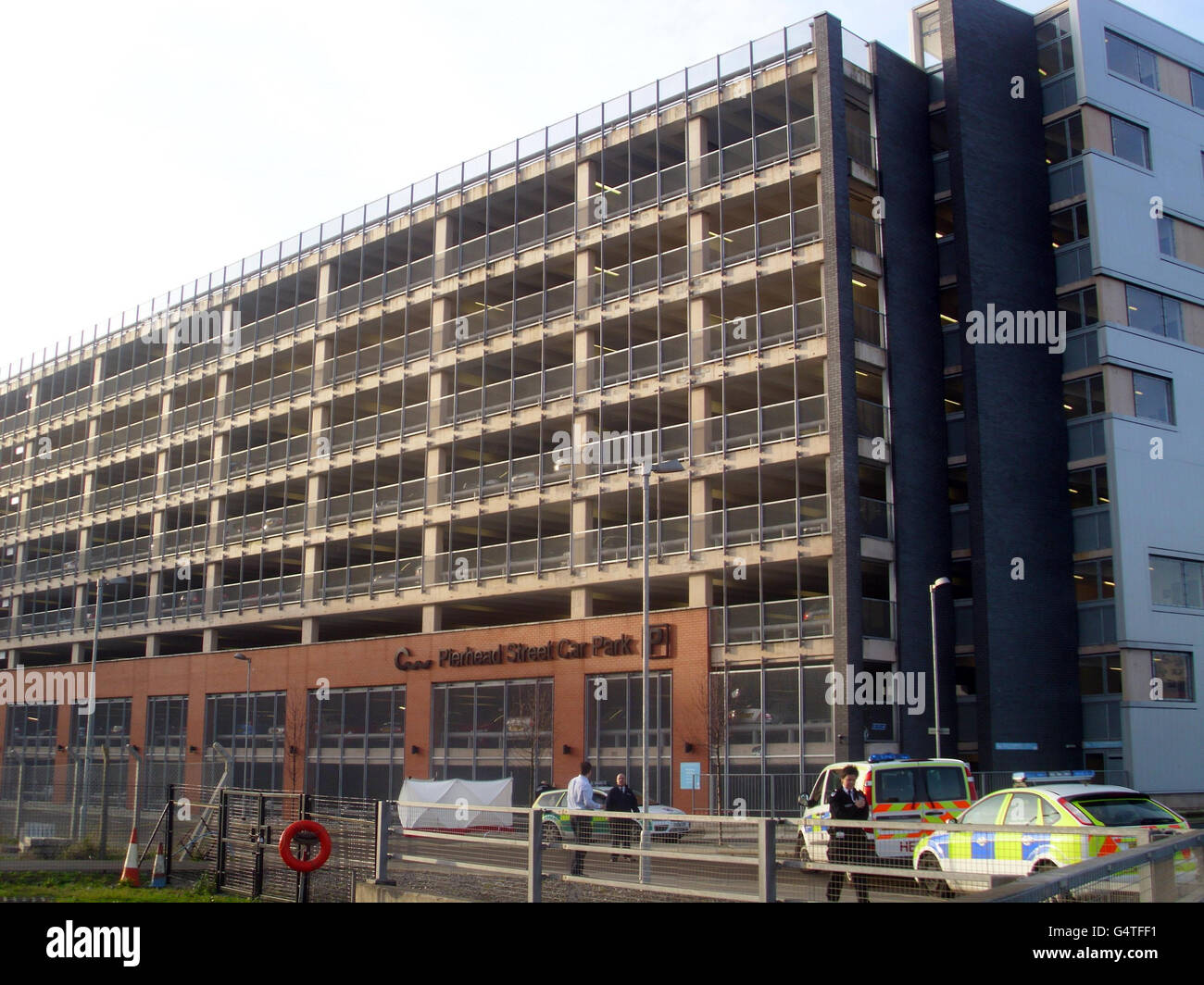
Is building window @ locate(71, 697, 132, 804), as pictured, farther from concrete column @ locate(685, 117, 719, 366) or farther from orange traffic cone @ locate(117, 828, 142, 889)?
orange traffic cone @ locate(117, 828, 142, 889)

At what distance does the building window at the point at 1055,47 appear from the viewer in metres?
43.6

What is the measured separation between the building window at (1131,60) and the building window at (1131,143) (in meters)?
1.88

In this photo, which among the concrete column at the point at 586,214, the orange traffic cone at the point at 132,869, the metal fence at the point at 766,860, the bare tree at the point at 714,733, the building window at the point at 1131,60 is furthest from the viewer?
the concrete column at the point at 586,214

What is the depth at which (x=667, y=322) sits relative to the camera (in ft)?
145

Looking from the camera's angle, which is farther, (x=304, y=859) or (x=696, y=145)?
(x=696, y=145)

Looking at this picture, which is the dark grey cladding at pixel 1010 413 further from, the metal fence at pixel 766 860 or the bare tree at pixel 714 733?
the metal fence at pixel 766 860

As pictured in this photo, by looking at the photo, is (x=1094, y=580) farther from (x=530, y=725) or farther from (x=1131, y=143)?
(x=530, y=725)

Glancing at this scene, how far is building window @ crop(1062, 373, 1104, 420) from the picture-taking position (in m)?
41.2

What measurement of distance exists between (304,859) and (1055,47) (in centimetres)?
4017

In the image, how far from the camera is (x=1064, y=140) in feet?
143

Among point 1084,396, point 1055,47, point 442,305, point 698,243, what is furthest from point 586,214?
point 1084,396

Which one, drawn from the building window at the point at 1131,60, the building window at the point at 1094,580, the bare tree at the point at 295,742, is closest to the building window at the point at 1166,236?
the building window at the point at 1131,60
